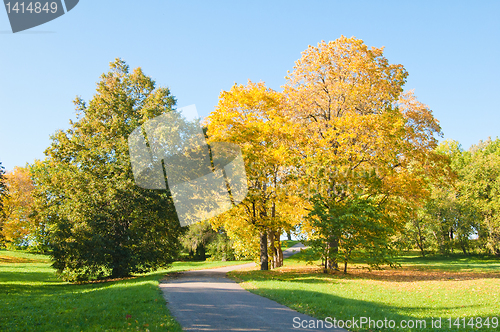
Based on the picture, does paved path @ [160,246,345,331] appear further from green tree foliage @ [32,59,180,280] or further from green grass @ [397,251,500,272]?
green grass @ [397,251,500,272]

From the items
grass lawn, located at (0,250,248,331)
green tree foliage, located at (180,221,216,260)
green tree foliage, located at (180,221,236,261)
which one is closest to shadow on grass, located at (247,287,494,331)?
grass lawn, located at (0,250,248,331)

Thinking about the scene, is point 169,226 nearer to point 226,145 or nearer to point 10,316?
point 226,145

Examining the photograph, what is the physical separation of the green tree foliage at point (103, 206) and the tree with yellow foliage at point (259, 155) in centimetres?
370

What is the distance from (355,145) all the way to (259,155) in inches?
220

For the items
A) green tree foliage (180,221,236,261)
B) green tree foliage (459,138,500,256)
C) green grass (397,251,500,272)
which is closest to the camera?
green grass (397,251,500,272)

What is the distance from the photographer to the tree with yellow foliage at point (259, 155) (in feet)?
65.9

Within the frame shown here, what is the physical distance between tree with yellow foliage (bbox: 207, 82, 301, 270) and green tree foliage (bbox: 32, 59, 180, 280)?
370 cm

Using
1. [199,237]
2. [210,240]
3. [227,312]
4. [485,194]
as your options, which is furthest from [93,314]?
[485,194]

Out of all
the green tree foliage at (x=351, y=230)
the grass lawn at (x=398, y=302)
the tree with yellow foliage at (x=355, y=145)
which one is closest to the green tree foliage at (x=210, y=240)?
the tree with yellow foliage at (x=355, y=145)

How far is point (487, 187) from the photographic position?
37.8 meters

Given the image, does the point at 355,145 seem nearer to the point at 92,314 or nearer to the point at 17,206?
the point at 92,314

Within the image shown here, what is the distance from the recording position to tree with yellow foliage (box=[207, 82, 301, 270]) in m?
20.1

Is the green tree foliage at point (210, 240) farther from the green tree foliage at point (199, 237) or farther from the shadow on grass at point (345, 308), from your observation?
the shadow on grass at point (345, 308)

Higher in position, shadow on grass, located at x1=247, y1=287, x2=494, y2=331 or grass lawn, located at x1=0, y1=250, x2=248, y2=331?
grass lawn, located at x1=0, y1=250, x2=248, y2=331
